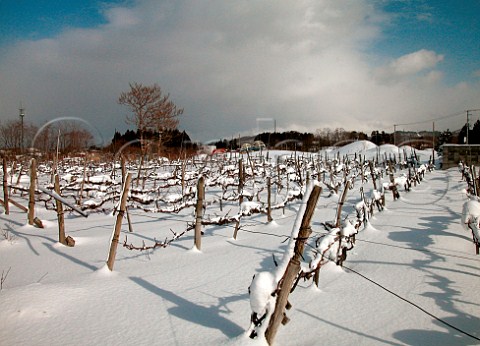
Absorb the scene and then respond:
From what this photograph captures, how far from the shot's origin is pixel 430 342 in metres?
2.00

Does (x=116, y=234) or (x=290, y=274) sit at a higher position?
(x=290, y=274)

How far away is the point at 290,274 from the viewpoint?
72.8 inches

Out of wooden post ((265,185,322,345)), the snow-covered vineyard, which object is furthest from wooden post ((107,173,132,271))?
wooden post ((265,185,322,345))

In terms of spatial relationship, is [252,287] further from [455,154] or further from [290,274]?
[455,154]

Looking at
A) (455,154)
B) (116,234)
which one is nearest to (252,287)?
(116,234)

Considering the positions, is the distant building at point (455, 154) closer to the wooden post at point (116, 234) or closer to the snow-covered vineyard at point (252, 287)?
the snow-covered vineyard at point (252, 287)

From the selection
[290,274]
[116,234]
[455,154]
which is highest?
[455,154]

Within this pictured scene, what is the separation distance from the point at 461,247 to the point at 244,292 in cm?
309

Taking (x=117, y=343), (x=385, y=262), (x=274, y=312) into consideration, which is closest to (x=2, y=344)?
Answer: (x=117, y=343)

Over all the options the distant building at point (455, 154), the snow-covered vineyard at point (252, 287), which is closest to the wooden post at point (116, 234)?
the snow-covered vineyard at point (252, 287)

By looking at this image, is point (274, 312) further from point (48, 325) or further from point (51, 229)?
point (51, 229)

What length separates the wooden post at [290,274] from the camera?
6.02 ft

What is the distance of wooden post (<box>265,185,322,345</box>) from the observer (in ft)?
6.02

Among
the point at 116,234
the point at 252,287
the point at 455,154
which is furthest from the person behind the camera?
the point at 455,154
